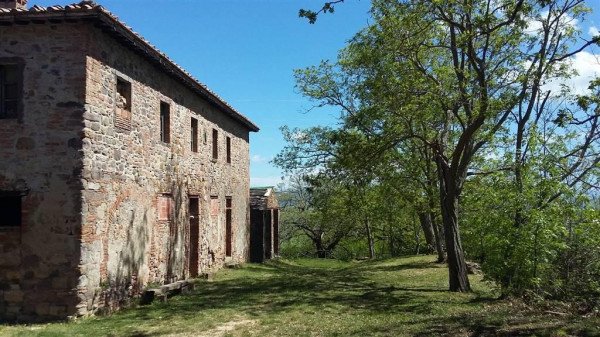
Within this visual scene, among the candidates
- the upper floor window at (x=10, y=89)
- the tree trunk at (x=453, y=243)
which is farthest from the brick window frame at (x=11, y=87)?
the tree trunk at (x=453, y=243)

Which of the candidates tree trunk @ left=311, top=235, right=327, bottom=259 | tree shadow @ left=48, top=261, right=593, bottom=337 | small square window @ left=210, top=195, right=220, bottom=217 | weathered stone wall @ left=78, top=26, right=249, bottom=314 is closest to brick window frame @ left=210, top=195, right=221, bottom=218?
small square window @ left=210, top=195, right=220, bottom=217

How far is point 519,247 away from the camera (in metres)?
10.7

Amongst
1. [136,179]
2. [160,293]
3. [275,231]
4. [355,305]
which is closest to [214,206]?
[160,293]

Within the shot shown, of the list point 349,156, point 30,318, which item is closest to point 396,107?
point 349,156

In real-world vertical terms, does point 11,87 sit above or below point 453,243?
above

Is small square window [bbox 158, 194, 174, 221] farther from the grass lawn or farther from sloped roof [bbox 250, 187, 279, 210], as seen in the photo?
sloped roof [bbox 250, 187, 279, 210]

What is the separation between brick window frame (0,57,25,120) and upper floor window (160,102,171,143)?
173 inches

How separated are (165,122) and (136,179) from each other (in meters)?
2.70

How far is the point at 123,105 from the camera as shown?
37.1 feet

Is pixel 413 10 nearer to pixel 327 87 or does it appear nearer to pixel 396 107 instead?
pixel 396 107

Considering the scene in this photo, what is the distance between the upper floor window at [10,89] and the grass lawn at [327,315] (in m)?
4.07

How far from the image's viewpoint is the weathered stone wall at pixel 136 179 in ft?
32.2

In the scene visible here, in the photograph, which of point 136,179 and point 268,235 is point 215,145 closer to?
point 136,179

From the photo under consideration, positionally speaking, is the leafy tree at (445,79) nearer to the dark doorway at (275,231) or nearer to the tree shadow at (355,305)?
the tree shadow at (355,305)
